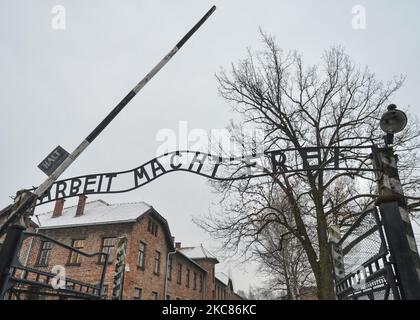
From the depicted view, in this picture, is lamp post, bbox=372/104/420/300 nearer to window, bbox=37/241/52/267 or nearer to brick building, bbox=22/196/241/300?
brick building, bbox=22/196/241/300

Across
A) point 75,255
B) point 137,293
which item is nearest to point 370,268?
point 137,293

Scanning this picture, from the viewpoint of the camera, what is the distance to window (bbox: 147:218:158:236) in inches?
860

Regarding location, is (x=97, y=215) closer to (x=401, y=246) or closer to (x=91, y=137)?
(x=91, y=137)

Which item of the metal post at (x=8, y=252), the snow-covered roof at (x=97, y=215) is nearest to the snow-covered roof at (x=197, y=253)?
the snow-covered roof at (x=97, y=215)

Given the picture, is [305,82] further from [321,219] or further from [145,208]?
[145,208]

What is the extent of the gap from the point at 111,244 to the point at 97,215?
9.69ft

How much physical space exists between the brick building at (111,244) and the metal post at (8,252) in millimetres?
13920

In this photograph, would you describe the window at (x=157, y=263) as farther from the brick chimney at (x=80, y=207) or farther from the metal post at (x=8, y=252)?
the metal post at (x=8, y=252)

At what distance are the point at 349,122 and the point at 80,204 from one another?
64.6 ft

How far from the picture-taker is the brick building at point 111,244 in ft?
60.9

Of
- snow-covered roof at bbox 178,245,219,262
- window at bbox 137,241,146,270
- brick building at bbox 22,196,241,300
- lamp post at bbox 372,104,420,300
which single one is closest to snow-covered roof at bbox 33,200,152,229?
brick building at bbox 22,196,241,300

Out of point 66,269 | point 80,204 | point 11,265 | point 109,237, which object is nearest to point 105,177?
point 11,265

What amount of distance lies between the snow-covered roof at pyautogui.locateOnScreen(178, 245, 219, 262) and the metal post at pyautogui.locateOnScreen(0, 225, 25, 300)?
119ft
